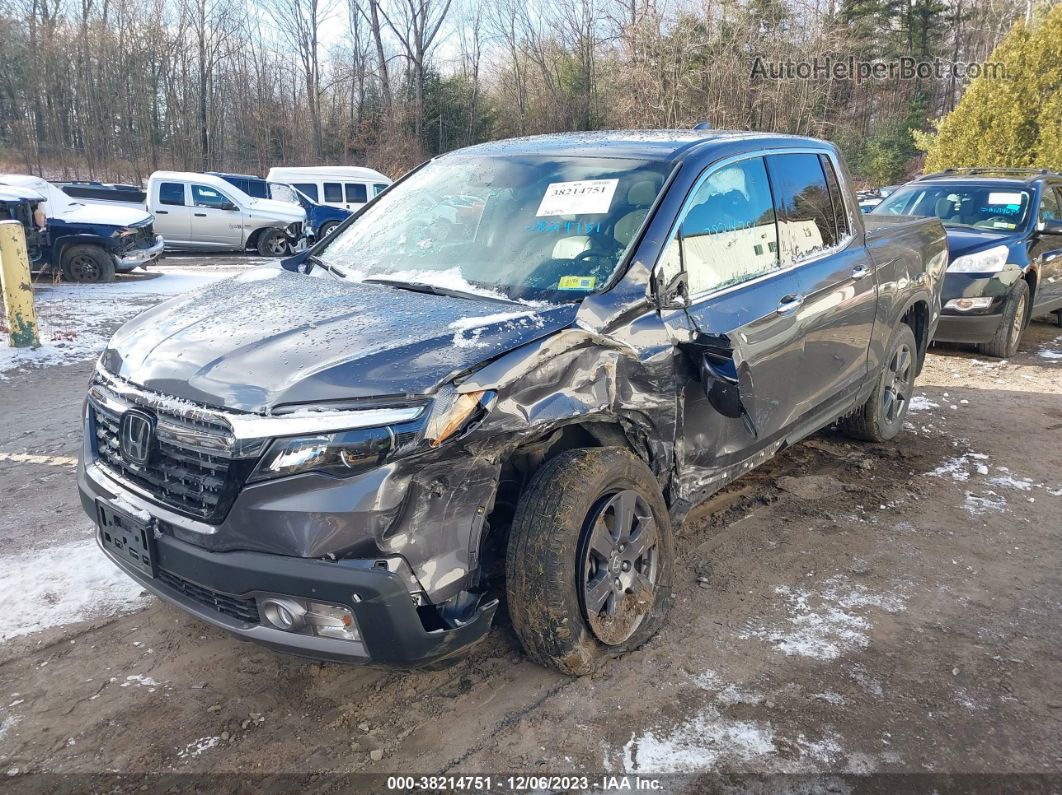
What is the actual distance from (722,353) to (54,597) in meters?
2.99

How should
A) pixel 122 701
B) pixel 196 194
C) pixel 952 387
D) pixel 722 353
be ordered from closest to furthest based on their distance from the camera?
pixel 122 701, pixel 722 353, pixel 952 387, pixel 196 194

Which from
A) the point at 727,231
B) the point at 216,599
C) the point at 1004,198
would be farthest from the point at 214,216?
the point at 216,599

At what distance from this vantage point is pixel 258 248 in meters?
17.8

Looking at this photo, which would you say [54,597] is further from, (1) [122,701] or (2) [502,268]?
(2) [502,268]

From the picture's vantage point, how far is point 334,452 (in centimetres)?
228

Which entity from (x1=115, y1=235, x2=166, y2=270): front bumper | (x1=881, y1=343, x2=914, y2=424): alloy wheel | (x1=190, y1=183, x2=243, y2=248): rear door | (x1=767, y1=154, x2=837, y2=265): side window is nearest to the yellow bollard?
(x1=115, y1=235, x2=166, y2=270): front bumper

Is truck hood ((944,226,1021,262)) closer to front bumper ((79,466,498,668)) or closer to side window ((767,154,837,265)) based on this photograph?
side window ((767,154,837,265))

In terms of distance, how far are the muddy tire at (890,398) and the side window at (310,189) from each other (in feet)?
61.0

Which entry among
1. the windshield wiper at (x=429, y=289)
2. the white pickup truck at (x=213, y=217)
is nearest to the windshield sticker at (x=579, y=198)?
the windshield wiper at (x=429, y=289)

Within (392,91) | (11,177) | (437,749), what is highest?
(392,91)

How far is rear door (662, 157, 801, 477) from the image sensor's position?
10.6 ft

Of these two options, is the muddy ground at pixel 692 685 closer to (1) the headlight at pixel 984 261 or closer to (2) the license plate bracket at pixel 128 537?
(2) the license plate bracket at pixel 128 537

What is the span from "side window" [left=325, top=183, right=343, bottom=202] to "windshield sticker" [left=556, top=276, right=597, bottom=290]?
2004cm

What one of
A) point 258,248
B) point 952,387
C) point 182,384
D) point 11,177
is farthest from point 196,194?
point 182,384
